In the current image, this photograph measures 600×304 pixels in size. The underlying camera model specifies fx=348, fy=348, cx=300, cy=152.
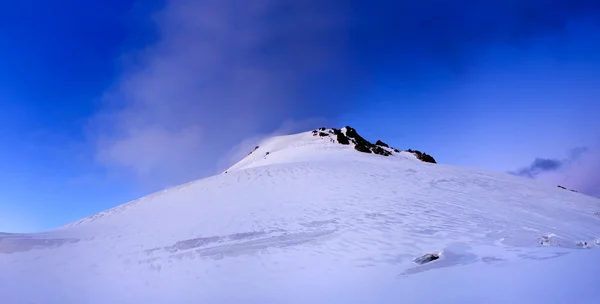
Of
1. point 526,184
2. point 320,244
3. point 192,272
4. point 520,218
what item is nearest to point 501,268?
point 320,244

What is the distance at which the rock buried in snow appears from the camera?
345 inches

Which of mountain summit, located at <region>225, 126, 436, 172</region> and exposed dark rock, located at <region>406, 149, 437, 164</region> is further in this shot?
exposed dark rock, located at <region>406, 149, 437, 164</region>

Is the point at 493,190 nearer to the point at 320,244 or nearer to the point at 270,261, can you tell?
the point at 320,244

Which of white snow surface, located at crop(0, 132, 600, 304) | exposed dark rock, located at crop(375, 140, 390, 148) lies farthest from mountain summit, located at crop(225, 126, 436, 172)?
white snow surface, located at crop(0, 132, 600, 304)

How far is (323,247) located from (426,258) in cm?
297

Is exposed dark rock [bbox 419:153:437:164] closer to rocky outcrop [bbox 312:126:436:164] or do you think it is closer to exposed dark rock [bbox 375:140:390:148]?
rocky outcrop [bbox 312:126:436:164]

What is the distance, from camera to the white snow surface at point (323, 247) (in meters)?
7.28

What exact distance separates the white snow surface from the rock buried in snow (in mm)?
316

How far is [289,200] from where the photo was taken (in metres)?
15.6

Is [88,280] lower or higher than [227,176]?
lower

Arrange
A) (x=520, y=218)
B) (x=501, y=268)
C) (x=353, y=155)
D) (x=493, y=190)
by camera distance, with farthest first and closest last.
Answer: (x=353, y=155), (x=493, y=190), (x=520, y=218), (x=501, y=268)

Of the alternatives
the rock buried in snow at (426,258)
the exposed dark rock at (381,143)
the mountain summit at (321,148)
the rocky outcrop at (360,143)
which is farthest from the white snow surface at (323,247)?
the exposed dark rock at (381,143)

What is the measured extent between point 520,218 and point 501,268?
260 inches

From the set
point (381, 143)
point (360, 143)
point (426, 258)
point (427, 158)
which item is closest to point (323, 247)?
point (426, 258)
